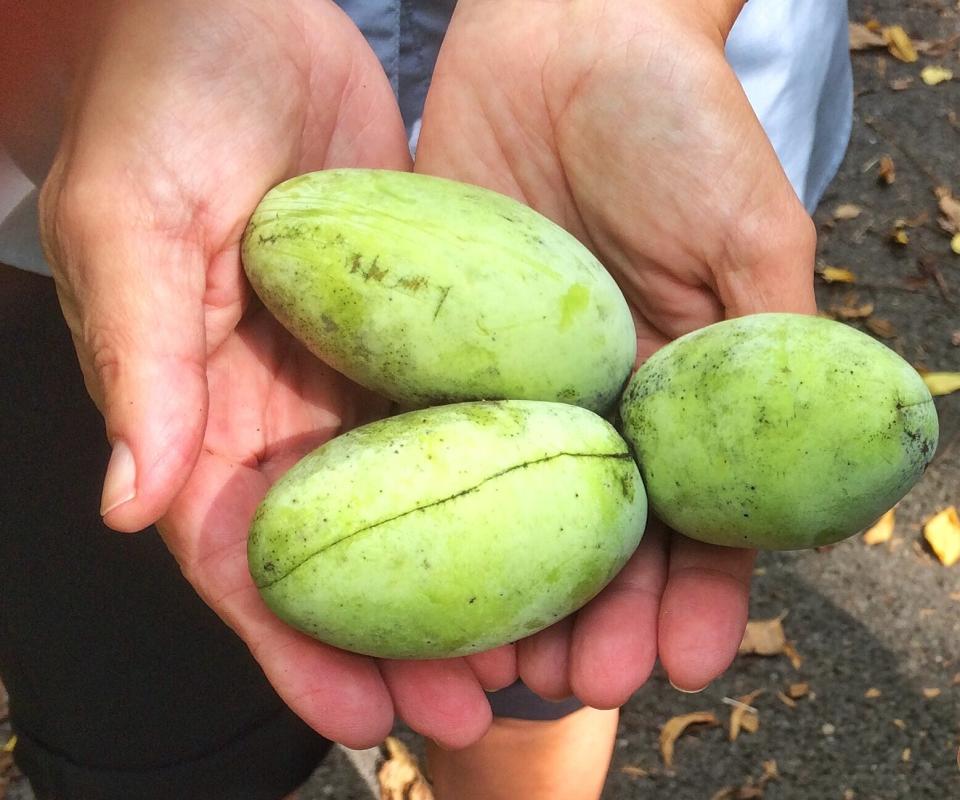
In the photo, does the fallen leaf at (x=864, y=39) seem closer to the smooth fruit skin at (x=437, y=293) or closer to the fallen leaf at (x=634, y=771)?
the fallen leaf at (x=634, y=771)

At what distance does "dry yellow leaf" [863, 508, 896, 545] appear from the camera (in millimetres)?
2430

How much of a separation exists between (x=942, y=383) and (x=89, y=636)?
2094 millimetres

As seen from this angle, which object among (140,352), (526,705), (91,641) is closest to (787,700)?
(526,705)

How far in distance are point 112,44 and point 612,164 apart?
2.33ft

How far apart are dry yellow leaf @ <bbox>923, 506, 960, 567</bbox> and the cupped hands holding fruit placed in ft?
4.21

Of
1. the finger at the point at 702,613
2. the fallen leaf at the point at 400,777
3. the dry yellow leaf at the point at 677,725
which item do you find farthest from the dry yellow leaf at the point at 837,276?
the finger at the point at 702,613

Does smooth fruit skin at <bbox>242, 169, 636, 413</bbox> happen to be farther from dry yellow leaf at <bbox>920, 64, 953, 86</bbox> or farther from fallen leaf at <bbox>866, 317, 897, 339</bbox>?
dry yellow leaf at <bbox>920, 64, 953, 86</bbox>

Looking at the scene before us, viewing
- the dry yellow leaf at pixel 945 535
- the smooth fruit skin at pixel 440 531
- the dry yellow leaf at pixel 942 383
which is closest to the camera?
the smooth fruit skin at pixel 440 531

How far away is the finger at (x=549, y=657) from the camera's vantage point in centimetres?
127

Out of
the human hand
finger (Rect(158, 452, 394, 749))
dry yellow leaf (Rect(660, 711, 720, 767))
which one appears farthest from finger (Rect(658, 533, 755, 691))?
dry yellow leaf (Rect(660, 711, 720, 767))

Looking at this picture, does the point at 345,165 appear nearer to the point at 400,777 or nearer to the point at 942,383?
the point at 400,777

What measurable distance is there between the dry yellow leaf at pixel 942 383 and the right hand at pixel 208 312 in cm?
175

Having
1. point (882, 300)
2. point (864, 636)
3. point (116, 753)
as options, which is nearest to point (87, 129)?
point (116, 753)

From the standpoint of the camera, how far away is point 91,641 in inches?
66.5
